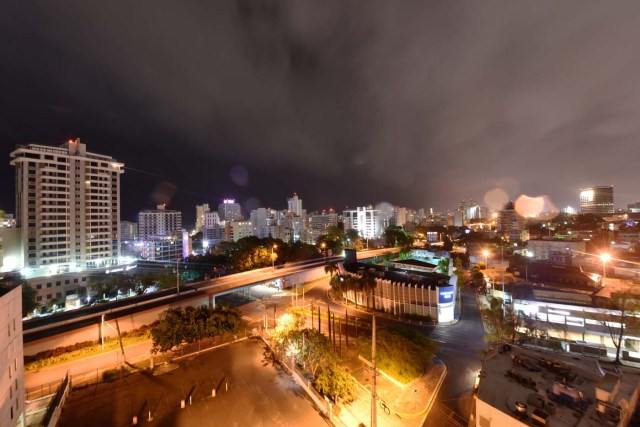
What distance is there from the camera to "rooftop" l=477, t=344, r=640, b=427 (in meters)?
12.5

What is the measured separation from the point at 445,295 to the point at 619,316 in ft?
47.4

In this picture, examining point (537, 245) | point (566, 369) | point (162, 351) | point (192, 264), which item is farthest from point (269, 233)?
point (566, 369)

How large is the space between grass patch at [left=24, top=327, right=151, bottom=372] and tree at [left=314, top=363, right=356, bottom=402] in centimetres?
1610

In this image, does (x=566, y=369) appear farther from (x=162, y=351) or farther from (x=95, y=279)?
(x=95, y=279)

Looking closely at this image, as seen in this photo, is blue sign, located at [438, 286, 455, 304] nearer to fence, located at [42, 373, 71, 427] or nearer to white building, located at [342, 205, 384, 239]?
fence, located at [42, 373, 71, 427]

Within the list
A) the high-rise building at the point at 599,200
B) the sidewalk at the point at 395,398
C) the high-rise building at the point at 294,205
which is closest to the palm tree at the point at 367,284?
the sidewalk at the point at 395,398

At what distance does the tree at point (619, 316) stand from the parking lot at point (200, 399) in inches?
1049

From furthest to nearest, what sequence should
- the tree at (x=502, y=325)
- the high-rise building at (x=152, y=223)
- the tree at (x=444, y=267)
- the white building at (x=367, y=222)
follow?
the white building at (x=367, y=222), the high-rise building at (x=152, y=223), the tree at (x=444, y=267), the tree at (x=502, y=325)

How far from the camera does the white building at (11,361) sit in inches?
494

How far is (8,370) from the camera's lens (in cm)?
1309

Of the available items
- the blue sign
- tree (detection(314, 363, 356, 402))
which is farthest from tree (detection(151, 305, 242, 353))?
the blue sign

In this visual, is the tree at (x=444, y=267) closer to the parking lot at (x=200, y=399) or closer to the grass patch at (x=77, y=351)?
the parking lot at (x=200, y=399)

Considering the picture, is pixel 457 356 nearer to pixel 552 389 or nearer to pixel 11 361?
pixel 552 389

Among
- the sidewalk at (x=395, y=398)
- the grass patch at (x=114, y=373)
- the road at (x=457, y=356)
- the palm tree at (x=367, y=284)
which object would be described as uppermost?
the palm tree at (x=367, y=284)
